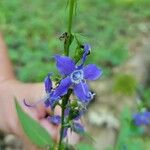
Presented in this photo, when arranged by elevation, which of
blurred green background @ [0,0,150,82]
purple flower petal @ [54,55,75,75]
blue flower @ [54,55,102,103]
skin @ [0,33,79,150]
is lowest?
blurred green background @ [0,0,150,82]

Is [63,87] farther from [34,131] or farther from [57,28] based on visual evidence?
[57,28]

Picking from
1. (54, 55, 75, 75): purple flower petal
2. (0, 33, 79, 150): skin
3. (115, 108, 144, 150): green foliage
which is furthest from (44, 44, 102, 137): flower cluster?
(115, 108, 144, 150): green foliage

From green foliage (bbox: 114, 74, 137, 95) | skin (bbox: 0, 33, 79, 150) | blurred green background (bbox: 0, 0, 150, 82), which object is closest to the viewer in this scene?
skin (bbox: 0, 33, 79, 150)

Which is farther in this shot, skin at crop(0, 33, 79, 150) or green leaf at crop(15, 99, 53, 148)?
skin at crop(0, 33, 79, 150)

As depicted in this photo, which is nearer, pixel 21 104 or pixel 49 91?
pixel 49 91

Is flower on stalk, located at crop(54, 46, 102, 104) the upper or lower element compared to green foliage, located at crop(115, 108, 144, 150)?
upper

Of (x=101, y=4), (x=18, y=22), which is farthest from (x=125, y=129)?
(x=101, y=4)

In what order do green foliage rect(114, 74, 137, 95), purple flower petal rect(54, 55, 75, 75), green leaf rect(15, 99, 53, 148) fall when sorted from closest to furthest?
1. purple flower petal rect(54, 55, 75, 75)
2. green leaf rect(15, 99, 53, 148)
3. green foliage rect(114, 74, 137, 95)

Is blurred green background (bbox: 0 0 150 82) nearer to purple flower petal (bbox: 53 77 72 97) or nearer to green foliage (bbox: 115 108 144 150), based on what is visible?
green foliage (bbox: 115 108 144 150)

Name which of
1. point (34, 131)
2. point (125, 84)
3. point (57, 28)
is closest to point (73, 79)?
point (34, 131)

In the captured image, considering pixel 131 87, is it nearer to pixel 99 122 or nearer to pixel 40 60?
pixel 99 122
